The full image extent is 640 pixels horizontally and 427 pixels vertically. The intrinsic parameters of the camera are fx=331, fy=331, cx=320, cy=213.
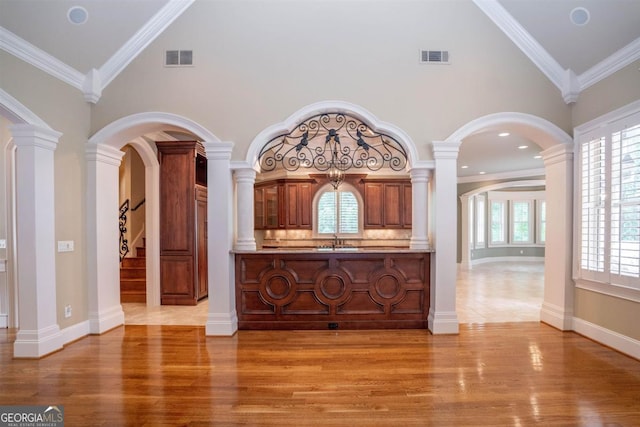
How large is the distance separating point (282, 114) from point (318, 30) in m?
1.11

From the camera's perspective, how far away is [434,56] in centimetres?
407

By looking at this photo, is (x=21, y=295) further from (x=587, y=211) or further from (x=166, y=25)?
(x=587, y=211)

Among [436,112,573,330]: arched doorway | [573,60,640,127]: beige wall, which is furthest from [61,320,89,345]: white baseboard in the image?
[573,60,640,127]: beige wall

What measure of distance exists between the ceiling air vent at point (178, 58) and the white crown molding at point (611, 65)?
469cm

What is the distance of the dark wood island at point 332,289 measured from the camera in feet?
13.7

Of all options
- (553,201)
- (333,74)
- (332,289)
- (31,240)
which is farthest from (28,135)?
(553,201)

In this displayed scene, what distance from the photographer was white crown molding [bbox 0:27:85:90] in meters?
3.12

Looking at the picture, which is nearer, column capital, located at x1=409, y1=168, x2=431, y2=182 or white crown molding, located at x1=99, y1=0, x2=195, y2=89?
white crown molding, located at x1=99, y1=0, x2=195, y2=89

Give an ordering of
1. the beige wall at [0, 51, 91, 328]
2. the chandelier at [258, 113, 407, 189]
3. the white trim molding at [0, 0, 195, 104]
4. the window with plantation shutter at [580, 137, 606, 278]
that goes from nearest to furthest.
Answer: the beige wall at [0, 51, 91, 328] < the window with plantation shutter at [580, 137, 606, 278] < the white trim molding at [0, 0, 195, 104] < the chandelier at [258, 113, 407, 189]

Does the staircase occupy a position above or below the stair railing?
below

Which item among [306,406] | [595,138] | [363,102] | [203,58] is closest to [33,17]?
[203,58]

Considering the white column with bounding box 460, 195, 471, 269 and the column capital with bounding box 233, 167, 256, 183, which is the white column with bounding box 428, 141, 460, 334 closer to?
the column capital with bounding box 233, 167, 256, 183

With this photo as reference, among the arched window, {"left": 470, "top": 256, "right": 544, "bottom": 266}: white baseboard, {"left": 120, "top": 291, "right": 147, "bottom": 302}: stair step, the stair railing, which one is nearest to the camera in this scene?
{"left": 120, "top": 291, "right": 147, "bottom": 302}: stair step

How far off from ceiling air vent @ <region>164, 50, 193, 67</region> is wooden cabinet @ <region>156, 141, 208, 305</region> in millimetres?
1689
